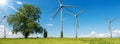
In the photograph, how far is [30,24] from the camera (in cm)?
7831

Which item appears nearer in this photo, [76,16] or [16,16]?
[76,16]

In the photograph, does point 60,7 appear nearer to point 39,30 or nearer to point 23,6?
point 39,30

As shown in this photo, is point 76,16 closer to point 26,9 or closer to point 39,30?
point 39,30

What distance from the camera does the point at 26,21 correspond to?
8238 cm

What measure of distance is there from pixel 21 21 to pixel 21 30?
324 centimetres

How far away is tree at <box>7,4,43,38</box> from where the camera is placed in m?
80.2

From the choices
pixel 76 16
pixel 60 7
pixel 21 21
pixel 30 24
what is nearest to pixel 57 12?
pixel 60 7

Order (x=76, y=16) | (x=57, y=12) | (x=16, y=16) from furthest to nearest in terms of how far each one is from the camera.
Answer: (x=16, y=16)
(x=76, y=16)
(x=57, y=12)

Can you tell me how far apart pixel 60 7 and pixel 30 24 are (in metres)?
15.3

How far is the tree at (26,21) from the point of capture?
263ft

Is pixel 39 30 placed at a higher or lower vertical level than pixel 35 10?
lower

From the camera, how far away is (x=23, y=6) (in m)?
88.1

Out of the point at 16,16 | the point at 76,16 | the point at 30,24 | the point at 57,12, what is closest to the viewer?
the point at 57,12

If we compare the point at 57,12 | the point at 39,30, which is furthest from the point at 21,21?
the point at 57,12
